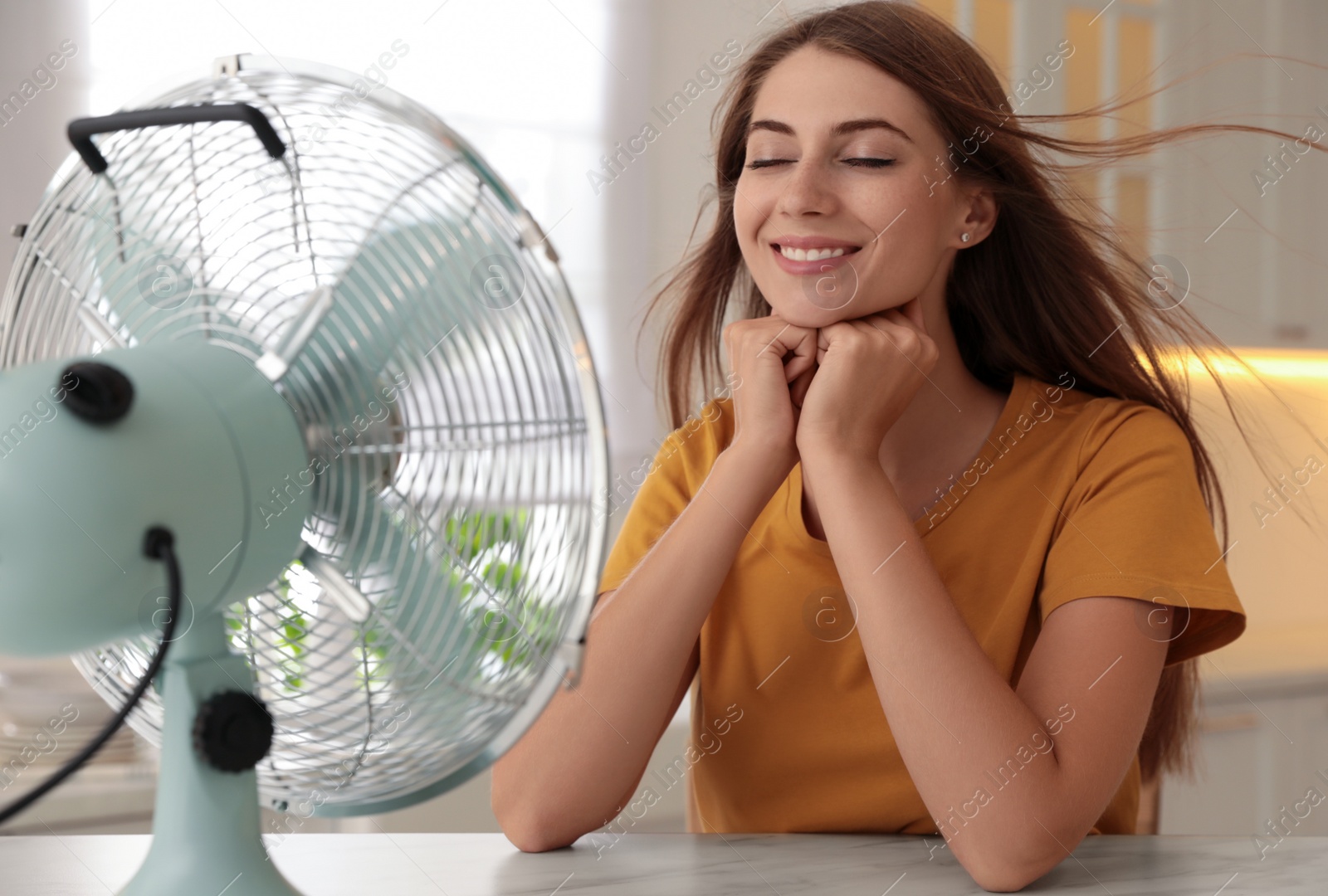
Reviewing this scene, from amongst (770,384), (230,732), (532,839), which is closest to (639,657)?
(532,839)

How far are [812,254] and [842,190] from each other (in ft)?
0.23

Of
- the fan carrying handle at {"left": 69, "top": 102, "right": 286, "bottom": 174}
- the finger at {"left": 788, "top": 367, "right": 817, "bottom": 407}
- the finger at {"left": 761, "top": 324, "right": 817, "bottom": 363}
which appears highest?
the fan carrying handle at {"left": 69, "top": 102, "right": 286, "bottom": 174}

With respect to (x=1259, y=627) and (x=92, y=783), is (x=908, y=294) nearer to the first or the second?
(x=92, y=783)

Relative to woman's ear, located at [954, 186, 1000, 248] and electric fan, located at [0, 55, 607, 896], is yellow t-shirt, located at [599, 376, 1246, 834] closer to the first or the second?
woman's ear, located at [954, 186, 1000, 248]

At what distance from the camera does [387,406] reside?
627mm

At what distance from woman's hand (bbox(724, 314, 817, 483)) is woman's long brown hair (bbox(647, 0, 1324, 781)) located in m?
0.29

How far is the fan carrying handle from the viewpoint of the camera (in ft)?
1.91

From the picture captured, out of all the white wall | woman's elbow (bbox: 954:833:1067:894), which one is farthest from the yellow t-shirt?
the white wall

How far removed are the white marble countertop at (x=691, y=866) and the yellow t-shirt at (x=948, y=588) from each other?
189mm

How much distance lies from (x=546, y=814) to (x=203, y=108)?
0.64 meters

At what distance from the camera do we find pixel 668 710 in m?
1.11

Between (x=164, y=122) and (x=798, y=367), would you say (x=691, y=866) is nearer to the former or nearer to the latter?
(x=798, y=367)

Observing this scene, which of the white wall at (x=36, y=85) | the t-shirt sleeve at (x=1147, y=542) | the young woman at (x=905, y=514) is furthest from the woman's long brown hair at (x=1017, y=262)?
the white wall at (x=36, y=85)

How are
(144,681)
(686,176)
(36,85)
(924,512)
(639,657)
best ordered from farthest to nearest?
(686,176) → (36,85) → (924,512) → (639,657) → (144,681)
